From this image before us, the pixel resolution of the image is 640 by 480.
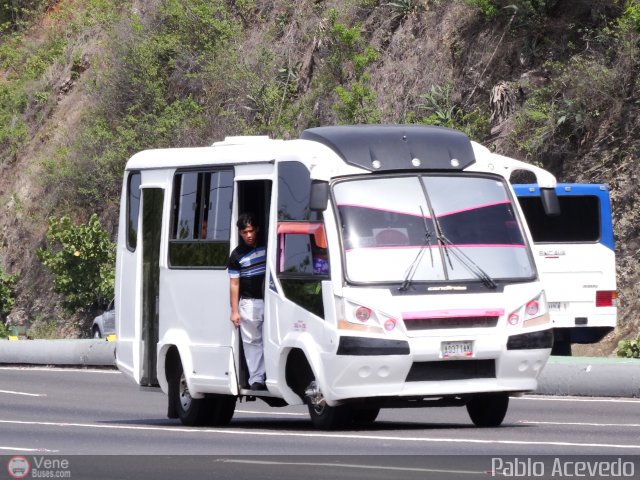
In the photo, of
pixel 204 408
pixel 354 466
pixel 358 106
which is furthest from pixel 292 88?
pixel 354 466

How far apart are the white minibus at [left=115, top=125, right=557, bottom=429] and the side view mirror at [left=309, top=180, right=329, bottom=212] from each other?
12 millimetres

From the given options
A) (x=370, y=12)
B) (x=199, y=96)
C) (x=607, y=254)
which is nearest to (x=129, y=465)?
(x=607, y=254)

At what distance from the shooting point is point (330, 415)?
13641 millimetres

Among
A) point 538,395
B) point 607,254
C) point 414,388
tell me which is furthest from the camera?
point 607,254

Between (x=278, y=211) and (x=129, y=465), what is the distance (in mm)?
3788

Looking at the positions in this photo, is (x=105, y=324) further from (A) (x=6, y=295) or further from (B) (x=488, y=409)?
(B) (x=488, y=409)

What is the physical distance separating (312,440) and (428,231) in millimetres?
2206

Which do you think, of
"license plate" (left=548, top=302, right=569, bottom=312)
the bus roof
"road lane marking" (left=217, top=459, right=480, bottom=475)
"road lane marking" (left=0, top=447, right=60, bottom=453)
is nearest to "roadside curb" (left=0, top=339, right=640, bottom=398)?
"license plate" (left=548, top=302, right=569, bottom=312)

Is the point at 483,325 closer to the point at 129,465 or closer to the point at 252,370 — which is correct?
the point at 252,370

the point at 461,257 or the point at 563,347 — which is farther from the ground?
the point at 461,257

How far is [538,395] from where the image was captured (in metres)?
20.0

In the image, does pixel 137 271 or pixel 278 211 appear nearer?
pixel 278 211

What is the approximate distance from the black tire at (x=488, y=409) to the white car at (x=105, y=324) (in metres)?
23.6

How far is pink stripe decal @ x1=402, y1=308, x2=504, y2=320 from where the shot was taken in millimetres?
13023
